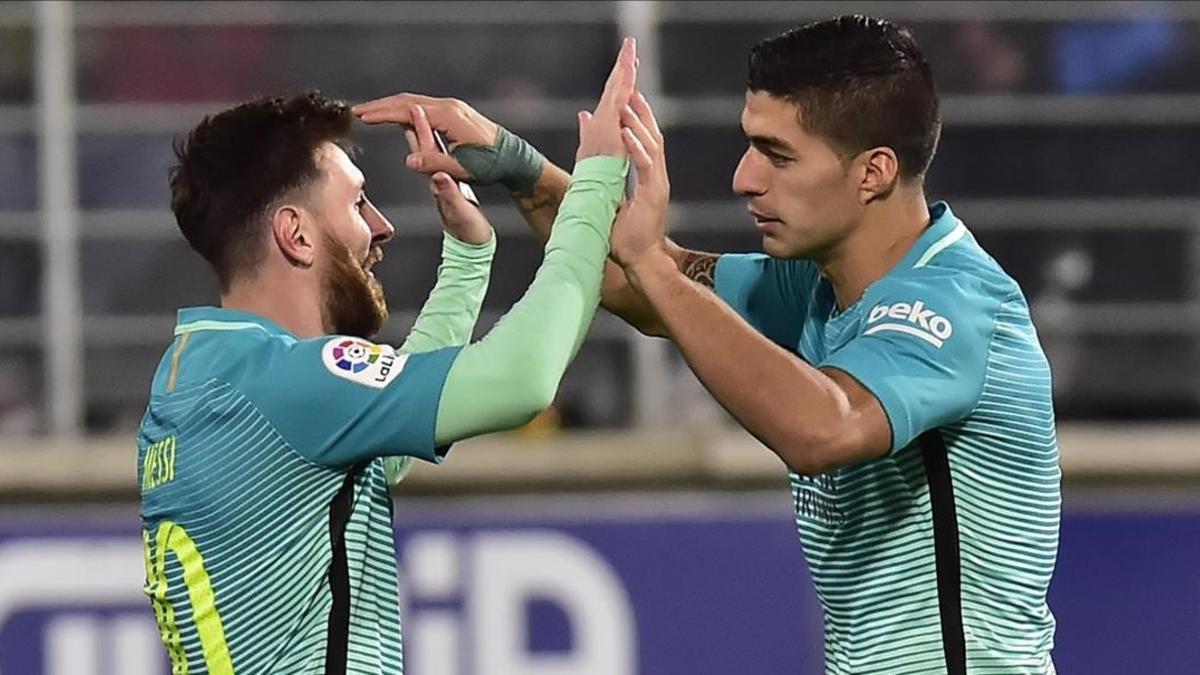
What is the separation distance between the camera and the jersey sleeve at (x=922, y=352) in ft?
11.8

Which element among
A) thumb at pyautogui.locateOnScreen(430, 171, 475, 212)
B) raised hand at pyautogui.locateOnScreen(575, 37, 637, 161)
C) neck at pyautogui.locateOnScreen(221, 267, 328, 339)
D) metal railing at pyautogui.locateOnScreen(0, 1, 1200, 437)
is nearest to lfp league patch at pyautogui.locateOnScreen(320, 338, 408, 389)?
neck at pyautogui.locateOnScreen(221, 267, 328, 339)

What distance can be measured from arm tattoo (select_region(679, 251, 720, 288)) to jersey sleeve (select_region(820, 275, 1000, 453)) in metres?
0.80

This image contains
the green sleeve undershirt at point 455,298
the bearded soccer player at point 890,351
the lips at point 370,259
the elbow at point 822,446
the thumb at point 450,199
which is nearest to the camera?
the elbow at point 822,446

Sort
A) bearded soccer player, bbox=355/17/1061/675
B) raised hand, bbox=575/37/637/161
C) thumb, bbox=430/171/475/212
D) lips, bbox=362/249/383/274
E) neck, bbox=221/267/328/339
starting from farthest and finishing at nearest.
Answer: thumb, bbox=430/171/475/212
lips, bbox=362/249/383/274
neck, bbox=221/267/328/339
raised hand, bbox=575/37/637/161
bearded soccer player, bbox=355/17/1061/675

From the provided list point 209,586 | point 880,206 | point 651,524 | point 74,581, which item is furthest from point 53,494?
point 880,206

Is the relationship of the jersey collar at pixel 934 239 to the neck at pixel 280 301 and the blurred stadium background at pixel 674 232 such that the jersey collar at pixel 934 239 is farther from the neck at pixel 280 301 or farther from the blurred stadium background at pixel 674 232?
the blurred stadium background at pixel 674 232

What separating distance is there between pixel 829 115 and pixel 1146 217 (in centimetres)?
356

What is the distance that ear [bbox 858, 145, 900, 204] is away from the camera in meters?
3.88

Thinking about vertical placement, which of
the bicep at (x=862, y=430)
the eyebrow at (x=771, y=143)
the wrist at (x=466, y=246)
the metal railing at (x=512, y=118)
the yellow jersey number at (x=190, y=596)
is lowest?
the yellow jersey number at (x=190, y=596)

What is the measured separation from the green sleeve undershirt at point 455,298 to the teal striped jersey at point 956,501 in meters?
0.78

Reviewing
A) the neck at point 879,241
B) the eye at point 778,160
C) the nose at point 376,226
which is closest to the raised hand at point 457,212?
the nose at point 376,226

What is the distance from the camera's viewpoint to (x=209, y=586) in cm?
374

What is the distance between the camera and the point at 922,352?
365cm

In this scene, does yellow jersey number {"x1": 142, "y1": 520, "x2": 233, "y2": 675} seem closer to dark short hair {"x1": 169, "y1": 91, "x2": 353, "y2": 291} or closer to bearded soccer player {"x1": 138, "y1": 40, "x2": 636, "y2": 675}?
bearded soccer player {"x1": 138, "y1": 40, "x2": 636, "y2": 675}
